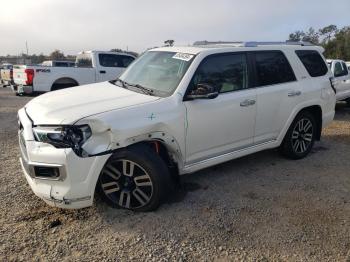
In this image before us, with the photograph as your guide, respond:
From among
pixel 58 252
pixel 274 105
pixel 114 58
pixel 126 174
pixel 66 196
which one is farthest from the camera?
pixel 114 58

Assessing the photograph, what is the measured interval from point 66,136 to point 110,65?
9.22 metres

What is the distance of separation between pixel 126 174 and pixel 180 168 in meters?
0.68

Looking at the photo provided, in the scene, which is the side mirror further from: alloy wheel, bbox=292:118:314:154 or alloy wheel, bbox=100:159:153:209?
alloy wheel, bbox=292:118:314:154

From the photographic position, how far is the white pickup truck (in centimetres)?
1070

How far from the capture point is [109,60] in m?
12.3

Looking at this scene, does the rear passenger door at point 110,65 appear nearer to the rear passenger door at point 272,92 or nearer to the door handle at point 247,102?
the rear passenger door at point 272,92

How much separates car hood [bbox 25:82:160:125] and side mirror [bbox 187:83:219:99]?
44cm

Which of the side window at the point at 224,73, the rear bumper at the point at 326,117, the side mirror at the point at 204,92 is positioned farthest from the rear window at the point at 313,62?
the side mirror at the point at 204,92

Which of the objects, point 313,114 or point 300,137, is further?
point 313,114

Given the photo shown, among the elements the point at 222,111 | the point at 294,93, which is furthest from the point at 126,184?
the point at 294,93

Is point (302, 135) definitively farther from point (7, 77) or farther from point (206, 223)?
point (7, 77)

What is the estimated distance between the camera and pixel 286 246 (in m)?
3.38

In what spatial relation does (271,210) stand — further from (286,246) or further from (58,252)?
(58,252)

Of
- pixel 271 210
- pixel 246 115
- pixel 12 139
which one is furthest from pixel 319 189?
pixel 12 139
